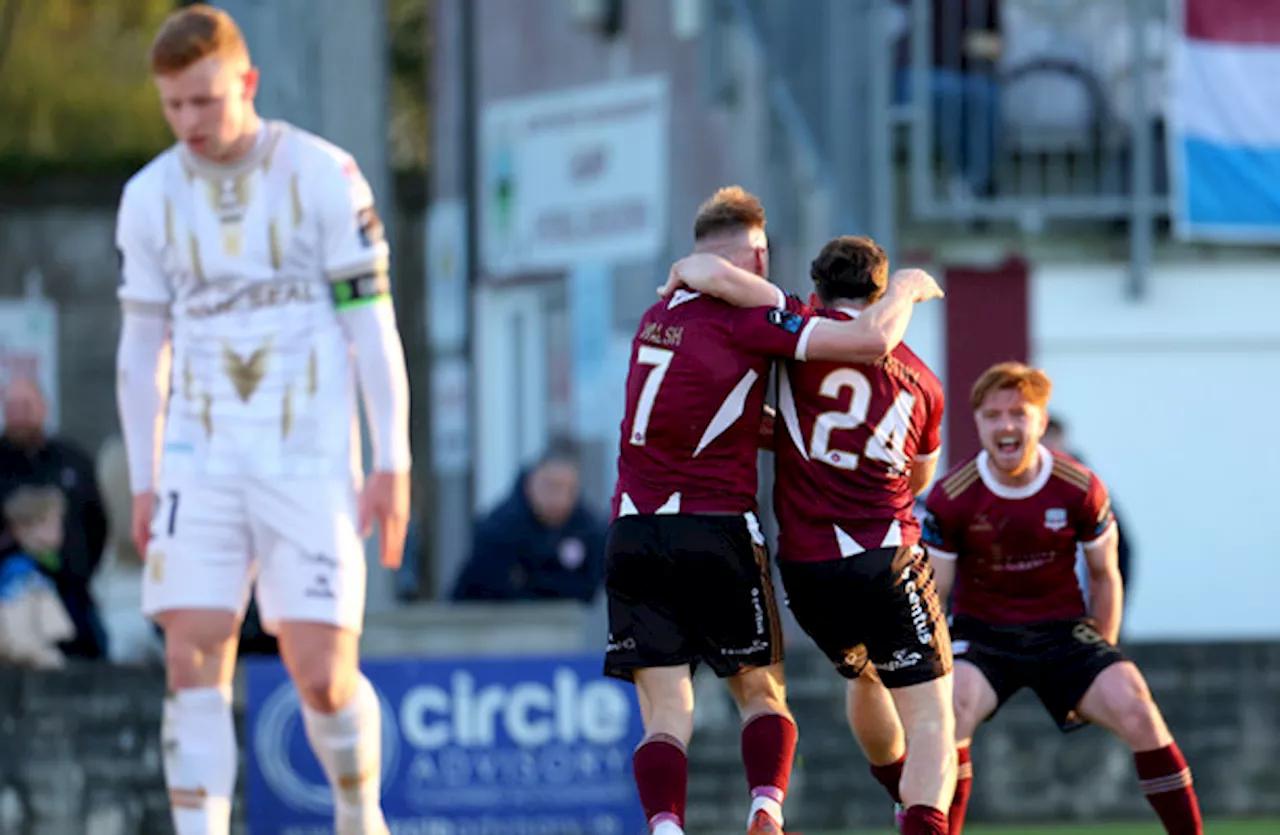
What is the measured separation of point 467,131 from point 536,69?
1.40 m

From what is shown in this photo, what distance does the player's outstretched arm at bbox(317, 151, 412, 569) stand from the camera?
741cm

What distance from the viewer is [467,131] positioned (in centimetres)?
2208

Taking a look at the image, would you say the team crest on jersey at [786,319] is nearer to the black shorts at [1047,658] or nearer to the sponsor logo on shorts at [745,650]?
the sponsor logo on shorts at [745,650]

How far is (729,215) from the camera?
8000 mm

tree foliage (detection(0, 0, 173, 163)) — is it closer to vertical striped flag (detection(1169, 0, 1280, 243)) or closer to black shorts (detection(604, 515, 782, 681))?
vertical striped flag (detection(1169, 0, 1280, 243))

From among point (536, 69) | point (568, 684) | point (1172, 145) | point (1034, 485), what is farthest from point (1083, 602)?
point (536, 69)

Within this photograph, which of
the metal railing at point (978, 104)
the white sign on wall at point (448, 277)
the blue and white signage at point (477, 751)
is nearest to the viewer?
the blue and white signage at point (477, 751)

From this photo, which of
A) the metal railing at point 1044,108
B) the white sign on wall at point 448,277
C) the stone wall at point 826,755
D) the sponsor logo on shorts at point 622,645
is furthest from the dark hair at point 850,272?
the white sign on wall at point 448,277

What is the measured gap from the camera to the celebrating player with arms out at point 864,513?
785cm

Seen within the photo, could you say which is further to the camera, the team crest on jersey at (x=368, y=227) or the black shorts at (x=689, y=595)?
the black shorts at (x=689, y=595)

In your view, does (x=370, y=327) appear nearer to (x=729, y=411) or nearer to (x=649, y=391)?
(x=649, y=391)

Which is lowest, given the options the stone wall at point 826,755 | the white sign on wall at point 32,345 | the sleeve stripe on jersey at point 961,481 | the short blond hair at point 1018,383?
the stone wall at point 826,755

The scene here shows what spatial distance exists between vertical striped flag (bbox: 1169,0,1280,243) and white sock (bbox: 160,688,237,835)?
9.34 m

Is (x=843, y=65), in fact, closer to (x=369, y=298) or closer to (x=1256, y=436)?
(x=1256, y=436)
